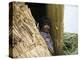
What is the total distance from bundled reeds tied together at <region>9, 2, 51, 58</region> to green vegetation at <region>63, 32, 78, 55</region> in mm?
229

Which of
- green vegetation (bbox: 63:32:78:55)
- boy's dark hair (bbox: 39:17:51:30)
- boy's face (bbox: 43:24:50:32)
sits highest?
boy's dark hair (bbox: 39:17:51:30)

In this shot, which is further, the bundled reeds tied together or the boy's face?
the boy's face

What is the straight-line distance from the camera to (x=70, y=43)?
1.91 meters

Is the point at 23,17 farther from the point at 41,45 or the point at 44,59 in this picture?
the point at 44,59

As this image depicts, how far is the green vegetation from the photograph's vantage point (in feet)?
6.21

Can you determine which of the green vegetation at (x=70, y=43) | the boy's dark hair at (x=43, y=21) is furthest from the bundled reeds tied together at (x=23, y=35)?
the green vegetation at (x=70, y=43)

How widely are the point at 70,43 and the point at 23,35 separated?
0.52 meters

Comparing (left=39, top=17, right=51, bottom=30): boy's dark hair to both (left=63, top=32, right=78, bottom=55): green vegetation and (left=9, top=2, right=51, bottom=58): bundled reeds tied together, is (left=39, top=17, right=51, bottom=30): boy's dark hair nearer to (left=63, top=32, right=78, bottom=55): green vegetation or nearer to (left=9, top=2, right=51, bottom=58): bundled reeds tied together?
(left=9, top=2, right=51, bottom=58): bundled reeds tied together

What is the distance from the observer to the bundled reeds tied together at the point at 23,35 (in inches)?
66.1

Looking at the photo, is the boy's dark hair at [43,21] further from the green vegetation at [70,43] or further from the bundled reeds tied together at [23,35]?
the green vegetation at [70,43]

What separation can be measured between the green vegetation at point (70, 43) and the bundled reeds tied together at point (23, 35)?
0.75ft

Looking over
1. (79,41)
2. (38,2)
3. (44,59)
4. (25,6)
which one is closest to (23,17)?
(25,6)

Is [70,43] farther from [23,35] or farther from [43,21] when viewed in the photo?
[23,35]

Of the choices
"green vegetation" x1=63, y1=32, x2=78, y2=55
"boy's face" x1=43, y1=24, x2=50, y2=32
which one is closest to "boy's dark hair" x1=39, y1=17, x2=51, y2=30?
"boy's face" x1=43, y1=24, x2=50, y2=32
